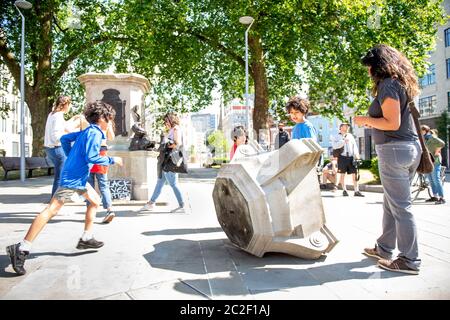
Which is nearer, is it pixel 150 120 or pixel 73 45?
pixel 73 45

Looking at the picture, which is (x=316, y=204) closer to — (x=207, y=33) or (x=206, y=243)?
(x=206, y=243)

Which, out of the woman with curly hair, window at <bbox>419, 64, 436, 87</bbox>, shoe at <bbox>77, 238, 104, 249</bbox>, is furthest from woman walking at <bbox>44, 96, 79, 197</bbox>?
window at <bbox>419, 64, 436, 87</bbox>

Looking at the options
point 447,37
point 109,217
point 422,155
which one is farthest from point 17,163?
point 447,37

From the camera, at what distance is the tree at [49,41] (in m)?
20.3

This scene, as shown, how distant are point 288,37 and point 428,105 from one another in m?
26.6

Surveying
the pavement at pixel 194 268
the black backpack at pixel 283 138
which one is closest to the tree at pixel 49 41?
the black backpack at pixel 283 138

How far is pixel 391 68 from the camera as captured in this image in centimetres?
359

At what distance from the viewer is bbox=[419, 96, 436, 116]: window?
38.3 metres

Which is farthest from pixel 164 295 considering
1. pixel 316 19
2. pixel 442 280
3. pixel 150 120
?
pixel 150 120

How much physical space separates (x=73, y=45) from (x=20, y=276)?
20339 mm

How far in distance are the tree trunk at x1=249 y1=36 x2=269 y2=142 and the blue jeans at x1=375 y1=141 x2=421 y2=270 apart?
1646cm

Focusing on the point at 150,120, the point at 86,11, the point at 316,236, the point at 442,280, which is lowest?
the point at 442,280

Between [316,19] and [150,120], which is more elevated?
[316,19]

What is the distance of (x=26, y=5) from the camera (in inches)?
679
